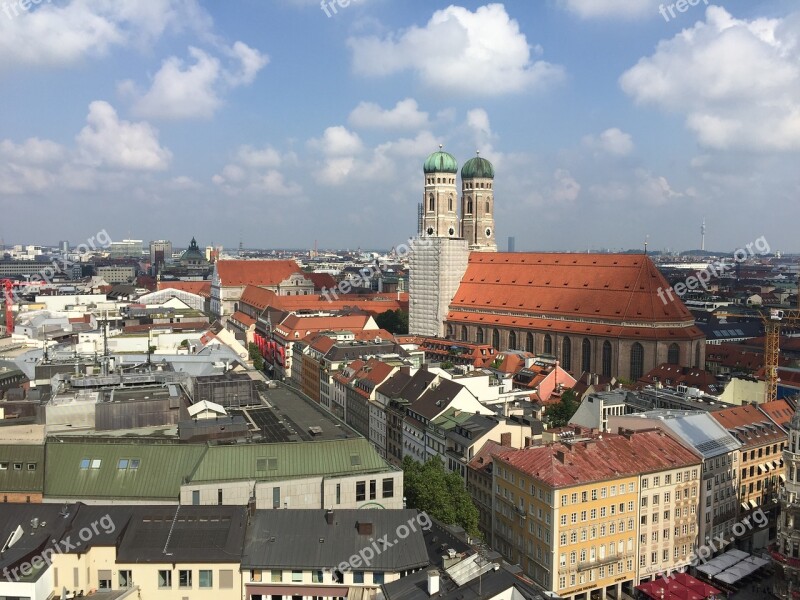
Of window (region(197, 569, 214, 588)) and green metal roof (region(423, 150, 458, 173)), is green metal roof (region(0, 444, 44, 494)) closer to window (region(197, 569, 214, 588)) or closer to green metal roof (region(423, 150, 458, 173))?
window (region(197, 569, 214, 588))

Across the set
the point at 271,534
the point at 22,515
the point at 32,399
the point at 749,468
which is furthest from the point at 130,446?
the point at 749,468

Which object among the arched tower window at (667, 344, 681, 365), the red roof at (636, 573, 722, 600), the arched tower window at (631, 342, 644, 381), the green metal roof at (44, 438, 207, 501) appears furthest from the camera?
the arched tower window at (631, 342, 644, 381)

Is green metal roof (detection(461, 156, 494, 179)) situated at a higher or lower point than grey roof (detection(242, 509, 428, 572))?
higher

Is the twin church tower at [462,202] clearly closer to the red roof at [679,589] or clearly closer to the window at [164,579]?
the red roof at [679,589]

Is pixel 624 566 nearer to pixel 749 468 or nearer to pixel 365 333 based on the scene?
pixel 749 468

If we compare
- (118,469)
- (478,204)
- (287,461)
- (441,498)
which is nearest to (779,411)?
(441,498)

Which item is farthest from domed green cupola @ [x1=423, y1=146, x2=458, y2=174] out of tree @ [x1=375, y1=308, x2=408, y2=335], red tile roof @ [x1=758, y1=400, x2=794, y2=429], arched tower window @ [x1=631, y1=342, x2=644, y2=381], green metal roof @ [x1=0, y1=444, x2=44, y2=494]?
green metal roof @ [x1=0, y1=444, x2=44, y2=494]

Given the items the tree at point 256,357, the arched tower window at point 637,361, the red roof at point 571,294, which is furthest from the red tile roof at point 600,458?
the tree at point 256,357
